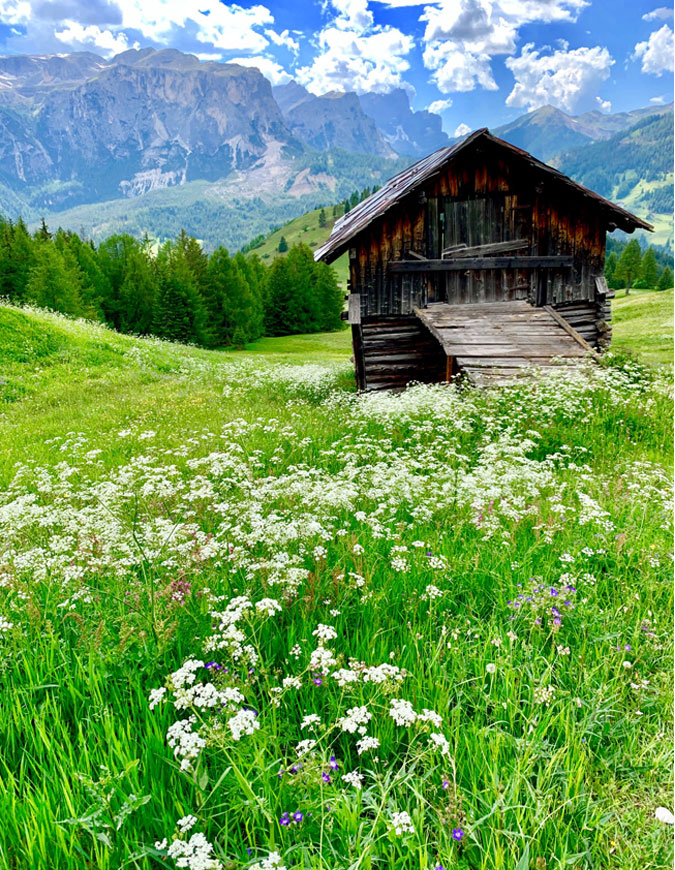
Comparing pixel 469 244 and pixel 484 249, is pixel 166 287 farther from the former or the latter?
pixel 484 249

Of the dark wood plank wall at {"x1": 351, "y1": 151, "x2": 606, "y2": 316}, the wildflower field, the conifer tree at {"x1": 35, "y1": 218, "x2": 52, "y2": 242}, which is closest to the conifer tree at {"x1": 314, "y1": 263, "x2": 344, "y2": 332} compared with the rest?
the conifer tree at {"x1": 35, "y1": 218, "x2": 52, "y2": 242}

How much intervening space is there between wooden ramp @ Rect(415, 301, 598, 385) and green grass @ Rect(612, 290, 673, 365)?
22.9 ft

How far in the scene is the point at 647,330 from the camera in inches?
1704

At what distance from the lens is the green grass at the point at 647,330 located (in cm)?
3123

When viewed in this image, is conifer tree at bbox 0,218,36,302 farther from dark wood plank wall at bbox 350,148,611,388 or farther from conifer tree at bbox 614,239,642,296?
conifer tree at bbox 614,239,642,296

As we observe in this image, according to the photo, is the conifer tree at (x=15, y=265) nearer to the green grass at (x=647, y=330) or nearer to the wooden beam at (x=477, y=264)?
the wooden beam at (x=477, y=264)

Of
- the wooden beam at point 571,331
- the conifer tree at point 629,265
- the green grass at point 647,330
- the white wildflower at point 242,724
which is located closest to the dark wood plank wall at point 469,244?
the wooden beam at point 571,331

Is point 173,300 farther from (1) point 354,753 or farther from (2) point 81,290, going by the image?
(1) point 354,753

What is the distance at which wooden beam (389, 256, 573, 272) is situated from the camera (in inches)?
645

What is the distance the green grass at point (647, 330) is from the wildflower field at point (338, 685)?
20.1m

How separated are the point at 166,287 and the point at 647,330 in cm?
5627

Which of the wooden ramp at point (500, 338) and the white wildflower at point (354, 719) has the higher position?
the wooden ramp at point (500, 338)

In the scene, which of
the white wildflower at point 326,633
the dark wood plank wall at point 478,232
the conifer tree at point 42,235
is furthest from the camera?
the conifer tree at point 42,235

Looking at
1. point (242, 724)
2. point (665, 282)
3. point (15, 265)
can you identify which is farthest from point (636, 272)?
point (242, 724)
